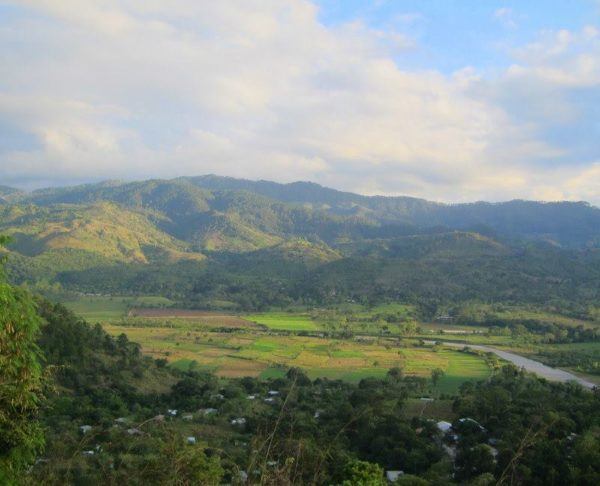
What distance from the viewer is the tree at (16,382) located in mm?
7074

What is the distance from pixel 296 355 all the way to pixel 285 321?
1083 inches

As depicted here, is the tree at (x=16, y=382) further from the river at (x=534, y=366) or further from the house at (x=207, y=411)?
the river at (x=534, y=366)

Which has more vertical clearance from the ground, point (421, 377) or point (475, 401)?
point (475, 401)

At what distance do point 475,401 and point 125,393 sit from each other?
22.1m

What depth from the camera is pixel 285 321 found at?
88688 mm

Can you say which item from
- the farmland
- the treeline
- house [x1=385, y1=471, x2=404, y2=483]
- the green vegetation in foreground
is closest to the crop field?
the farmland

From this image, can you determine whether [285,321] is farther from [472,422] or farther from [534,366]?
[472,422]

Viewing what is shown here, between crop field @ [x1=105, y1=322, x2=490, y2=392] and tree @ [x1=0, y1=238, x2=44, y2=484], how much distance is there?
1669 inches

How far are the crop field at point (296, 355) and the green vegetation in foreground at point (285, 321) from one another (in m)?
6.58

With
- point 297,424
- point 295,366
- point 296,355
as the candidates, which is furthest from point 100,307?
point 297,424

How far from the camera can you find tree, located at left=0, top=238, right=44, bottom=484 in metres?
7.07

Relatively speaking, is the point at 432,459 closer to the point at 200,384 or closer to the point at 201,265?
the point at 200,384

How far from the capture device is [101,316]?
3450 inches

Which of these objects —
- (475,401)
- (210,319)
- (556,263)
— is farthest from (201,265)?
(475,401)
